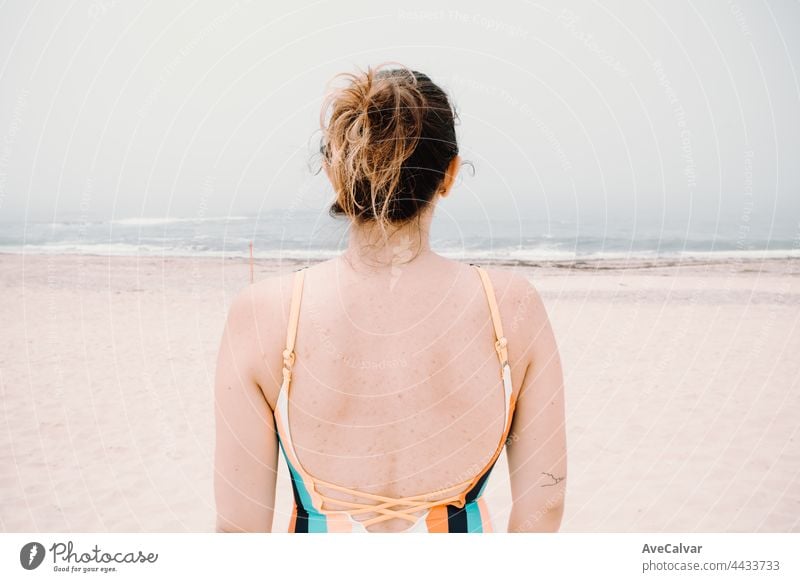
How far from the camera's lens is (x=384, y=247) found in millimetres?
1180

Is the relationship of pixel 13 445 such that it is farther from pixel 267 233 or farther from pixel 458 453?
pixel 267 233

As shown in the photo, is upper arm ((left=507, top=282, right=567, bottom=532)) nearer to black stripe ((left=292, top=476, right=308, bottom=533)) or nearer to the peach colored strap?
the peach colored strap

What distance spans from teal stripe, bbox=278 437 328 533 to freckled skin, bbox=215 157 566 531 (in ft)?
0.15

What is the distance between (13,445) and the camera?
13.9 ft

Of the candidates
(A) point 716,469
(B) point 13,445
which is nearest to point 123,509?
(B) point 13,445

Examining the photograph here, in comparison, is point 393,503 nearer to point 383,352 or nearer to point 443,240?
point 383,352

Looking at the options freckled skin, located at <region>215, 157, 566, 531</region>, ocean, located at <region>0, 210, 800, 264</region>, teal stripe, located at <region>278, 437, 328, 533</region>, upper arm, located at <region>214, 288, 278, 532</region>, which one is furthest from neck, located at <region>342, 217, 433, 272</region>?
ocean, located at <region>0, 210, 800, 264</region>

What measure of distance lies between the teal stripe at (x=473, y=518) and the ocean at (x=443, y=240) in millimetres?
11547

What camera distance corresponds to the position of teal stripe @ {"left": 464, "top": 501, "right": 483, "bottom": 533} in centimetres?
138

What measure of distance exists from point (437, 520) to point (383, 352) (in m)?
0.46

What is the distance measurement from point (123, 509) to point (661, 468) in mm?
3557
